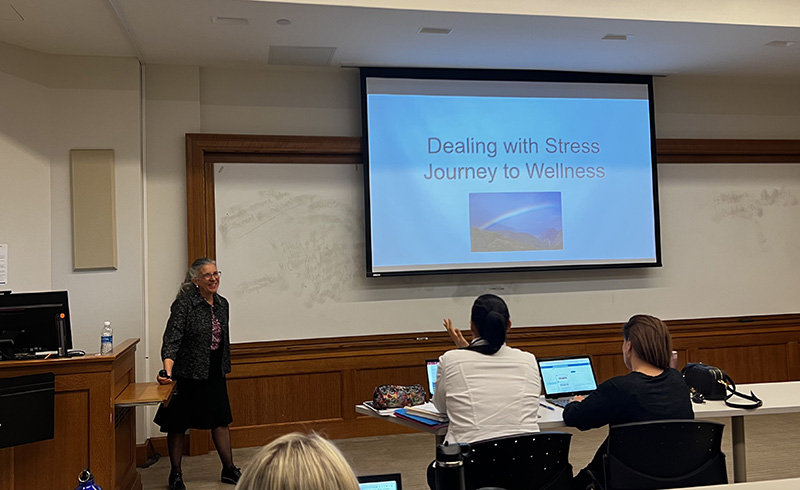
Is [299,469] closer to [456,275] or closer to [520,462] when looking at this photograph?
[520,462]

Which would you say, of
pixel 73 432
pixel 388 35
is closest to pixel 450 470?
pixel 73 432

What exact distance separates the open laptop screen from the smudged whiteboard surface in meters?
2.10

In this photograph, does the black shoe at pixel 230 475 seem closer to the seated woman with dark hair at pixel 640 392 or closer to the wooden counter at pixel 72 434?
the wooden counter at pixel 72 434

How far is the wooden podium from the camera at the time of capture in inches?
141

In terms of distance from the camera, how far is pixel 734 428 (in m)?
3.71

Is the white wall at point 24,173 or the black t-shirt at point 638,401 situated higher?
the white wall at point 24,173

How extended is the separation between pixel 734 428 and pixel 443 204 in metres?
2.95

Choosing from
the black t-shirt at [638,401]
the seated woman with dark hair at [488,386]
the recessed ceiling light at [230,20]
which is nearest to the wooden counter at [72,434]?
the seated woman with dark hair at [488,386]

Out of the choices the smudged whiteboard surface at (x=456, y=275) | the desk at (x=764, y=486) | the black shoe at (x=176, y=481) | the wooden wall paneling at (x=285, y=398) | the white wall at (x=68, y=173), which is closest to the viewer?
the desk at (x=764, y=486)

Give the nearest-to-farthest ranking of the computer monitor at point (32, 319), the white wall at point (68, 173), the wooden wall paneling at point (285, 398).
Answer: the computer monitor at point (32, 319), the white wall at point (68, 173), the wooden wall paneling at point (285, 398)

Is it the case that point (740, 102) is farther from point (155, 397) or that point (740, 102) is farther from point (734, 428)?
point (155, 397)

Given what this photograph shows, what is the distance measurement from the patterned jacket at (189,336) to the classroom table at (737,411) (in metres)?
1.27

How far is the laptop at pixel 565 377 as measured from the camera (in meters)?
3.88

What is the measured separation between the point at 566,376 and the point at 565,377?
10 millimetres
